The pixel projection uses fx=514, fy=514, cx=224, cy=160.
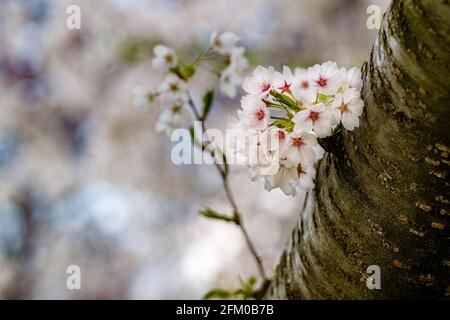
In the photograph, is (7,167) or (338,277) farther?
(7,167)

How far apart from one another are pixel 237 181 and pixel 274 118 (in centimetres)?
369

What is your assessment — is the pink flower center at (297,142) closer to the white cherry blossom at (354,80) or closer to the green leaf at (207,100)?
the white cherry blossom at (354,80)

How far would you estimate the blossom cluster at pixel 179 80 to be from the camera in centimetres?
96

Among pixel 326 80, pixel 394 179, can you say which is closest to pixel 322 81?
pixel 326 80

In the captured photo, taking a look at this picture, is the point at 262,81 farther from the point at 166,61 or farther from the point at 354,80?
the point at 166,61

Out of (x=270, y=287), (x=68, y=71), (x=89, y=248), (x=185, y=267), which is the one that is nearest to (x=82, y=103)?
(x=68, y=71)

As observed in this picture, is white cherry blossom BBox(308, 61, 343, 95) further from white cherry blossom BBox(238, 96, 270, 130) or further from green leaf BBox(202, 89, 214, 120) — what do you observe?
green leaf BBox(202, 89, 214, 120)

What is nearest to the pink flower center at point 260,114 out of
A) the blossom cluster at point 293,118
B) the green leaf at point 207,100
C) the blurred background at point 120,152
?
the blossom cluster at point 293,118

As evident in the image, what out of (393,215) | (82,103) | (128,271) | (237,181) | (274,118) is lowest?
(128,271)

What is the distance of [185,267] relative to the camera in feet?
13.9

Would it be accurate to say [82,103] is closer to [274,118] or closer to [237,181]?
[237,181]

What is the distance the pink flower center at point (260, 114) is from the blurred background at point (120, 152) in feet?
9.95

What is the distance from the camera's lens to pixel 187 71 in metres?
0.92

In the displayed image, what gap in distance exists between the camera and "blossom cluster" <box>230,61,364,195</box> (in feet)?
1.68
